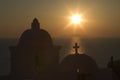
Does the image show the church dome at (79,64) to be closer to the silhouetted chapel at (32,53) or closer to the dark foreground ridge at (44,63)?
the dark foreground ridge at (44,63)

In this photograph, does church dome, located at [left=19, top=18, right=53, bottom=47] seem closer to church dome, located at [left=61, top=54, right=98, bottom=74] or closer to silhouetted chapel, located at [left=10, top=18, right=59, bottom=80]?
silhouetted chapel, located at [left=10, top=18, right=59, bottom=80]

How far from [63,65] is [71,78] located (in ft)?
3.96

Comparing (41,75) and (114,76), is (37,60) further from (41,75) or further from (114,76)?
(114,76)

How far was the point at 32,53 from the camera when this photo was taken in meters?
24.5

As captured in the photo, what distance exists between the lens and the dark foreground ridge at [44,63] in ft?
73.0

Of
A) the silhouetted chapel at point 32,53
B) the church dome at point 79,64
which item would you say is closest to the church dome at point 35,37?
the silhouetted chapel at point 32,53

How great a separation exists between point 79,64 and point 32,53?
3.34 metres

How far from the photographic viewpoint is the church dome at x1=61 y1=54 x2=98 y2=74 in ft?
74.0

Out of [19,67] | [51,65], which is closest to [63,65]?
[51,65]

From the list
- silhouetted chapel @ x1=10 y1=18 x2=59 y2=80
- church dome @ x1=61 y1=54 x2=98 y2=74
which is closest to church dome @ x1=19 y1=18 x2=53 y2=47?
silhouetted chapel @ x1=10 y1=18 x2=59 y2=80

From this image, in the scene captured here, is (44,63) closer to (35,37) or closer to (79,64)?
(35,37)

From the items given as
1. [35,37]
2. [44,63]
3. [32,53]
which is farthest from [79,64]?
[35,37]

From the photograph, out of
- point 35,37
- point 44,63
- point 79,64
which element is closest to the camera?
point 79,64

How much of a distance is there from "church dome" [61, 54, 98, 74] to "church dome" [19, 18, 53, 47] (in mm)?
2351
